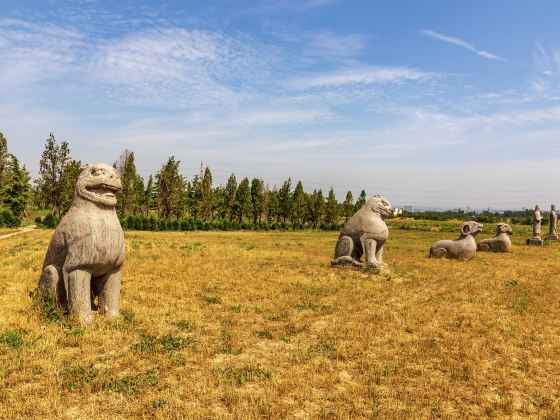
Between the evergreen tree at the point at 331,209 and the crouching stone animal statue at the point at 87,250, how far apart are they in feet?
202

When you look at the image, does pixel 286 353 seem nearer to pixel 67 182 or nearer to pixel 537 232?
pixel 537 232

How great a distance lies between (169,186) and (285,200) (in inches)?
777

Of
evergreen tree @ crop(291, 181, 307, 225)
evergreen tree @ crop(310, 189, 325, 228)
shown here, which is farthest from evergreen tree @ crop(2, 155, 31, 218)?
evergreen tree @ crop(310, 189, 325, 228)

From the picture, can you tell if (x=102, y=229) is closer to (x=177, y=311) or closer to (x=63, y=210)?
(x=177, y=311)

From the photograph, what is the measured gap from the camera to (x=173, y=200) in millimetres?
53688

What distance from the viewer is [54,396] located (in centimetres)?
448

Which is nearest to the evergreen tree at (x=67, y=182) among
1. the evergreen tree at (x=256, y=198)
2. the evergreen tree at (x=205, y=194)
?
the evergreen tree at (x=205, y=194)

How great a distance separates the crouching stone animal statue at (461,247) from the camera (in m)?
17.8

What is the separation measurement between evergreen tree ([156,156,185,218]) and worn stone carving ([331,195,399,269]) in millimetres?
42237

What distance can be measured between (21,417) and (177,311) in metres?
4.30

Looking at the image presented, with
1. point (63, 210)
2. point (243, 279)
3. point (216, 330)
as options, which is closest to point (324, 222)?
point (63, 210)

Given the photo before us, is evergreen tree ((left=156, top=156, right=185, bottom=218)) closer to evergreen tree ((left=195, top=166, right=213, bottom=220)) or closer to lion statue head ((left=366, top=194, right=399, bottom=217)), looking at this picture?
evergreen tree ((left=195, top=166, right=213, bottom=220))

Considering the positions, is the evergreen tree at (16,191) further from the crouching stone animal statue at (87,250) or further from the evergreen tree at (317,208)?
the crouching stone animal statue at (87,250)

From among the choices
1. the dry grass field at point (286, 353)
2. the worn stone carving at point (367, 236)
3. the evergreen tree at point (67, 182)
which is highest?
the evergreen tree at point (67, 182)
